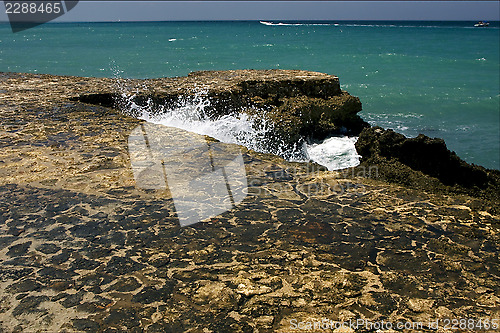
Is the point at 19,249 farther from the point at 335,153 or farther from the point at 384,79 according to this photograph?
the point at 384,79

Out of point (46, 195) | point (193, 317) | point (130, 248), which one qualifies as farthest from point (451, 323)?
point (46, 195)

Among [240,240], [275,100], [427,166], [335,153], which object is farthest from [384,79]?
[240,240]

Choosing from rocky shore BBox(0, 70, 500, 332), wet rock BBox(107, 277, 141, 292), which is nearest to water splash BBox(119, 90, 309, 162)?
rocky shore BBox(0, 70, 500, 332)

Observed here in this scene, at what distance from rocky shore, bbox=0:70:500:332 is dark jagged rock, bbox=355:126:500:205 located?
2 cm

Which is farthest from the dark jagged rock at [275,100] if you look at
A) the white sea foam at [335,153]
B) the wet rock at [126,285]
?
the wet rock at [126,285]

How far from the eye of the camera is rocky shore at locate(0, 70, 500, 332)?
2.23 m

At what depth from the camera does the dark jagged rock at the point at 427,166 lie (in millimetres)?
4055

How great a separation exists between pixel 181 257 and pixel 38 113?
3.54 metres

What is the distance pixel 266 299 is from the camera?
2332mm

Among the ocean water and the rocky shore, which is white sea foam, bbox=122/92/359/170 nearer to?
the ocean water

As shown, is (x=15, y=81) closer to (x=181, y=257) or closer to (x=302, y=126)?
(x=302, y=126)

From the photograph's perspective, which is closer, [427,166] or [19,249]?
[19,249]

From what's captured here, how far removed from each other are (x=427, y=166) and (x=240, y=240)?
2.38 m

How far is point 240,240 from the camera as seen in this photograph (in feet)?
9.47
